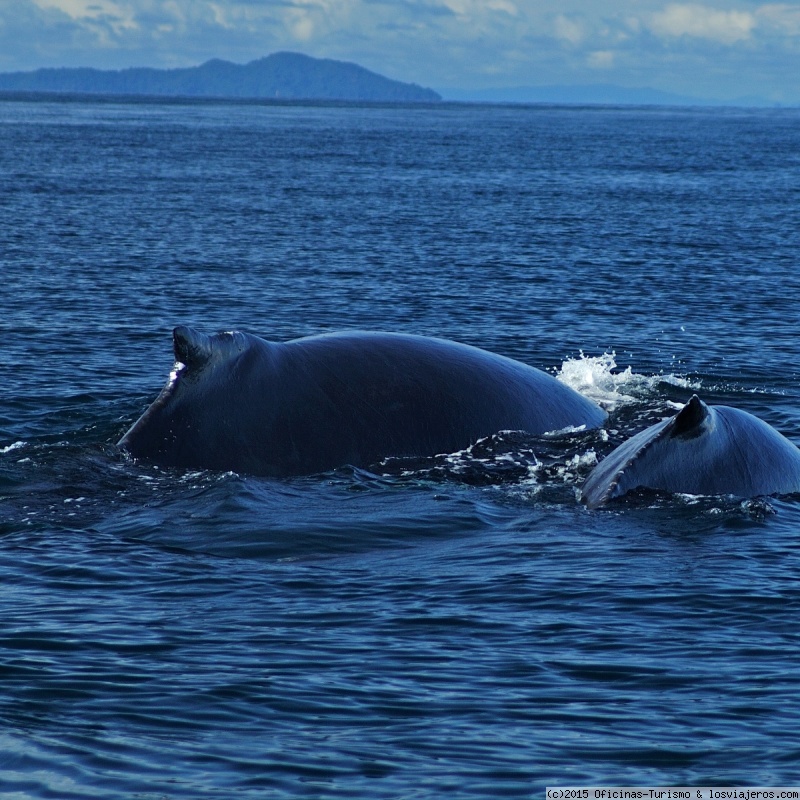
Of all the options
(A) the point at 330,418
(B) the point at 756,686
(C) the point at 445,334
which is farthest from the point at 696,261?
(B) the point at 756,686

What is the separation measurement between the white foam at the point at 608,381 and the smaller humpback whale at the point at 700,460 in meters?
4.89

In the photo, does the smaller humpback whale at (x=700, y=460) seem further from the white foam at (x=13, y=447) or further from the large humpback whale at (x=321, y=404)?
the white foam at (x=13, y=447)

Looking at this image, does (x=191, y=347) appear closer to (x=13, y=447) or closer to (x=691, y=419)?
(x=13, y=447)

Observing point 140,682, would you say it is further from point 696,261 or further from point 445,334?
point 696,261

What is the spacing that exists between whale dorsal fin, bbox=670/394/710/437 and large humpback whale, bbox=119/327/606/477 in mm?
1661

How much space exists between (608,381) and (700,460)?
6.88 m

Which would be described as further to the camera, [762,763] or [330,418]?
[330,418]

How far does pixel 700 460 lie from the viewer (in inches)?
467

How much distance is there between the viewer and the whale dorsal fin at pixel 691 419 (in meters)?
11.5

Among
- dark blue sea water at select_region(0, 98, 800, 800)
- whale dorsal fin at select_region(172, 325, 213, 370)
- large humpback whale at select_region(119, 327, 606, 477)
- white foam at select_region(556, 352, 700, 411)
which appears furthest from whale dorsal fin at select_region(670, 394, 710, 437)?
white foam at select_region(556, 352, 700, 411)

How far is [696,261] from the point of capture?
36969mm

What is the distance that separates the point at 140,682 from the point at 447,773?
2.19 metres

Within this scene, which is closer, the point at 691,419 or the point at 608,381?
the point at 691,419

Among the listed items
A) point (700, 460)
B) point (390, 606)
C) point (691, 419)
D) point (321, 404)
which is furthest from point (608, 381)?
point (390, 606)
